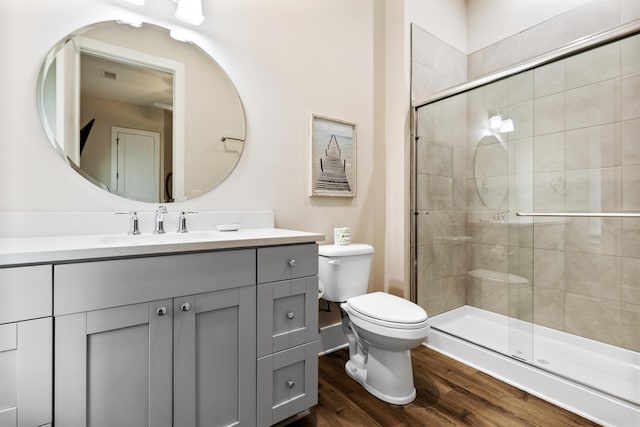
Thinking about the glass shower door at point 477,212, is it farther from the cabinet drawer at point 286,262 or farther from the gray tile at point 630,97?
the cabinet drawer at point 286,262

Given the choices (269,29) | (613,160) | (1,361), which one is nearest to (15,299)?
(1,361)

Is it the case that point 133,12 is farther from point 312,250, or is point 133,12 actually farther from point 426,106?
point 426,106

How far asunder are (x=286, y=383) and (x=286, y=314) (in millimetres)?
297

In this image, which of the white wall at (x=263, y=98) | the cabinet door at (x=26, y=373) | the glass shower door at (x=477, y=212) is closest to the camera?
the cabinet door at (x=26, y=373)

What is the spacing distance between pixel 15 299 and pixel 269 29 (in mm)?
1709

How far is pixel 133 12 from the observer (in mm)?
1366

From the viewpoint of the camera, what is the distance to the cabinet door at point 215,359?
1016 mm

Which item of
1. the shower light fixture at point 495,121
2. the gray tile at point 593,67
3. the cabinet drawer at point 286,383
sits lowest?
the cabinet drawer at point 286,383

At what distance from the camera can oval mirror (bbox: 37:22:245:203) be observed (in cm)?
125

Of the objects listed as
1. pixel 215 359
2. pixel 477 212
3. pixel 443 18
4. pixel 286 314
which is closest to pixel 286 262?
pixel 286 314

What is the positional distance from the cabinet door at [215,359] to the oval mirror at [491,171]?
2.06m

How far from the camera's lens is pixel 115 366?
90cm

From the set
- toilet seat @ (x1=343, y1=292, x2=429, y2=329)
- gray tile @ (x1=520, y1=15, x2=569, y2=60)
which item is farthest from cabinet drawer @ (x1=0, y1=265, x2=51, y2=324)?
gray tile @ (x1=520, y1=15, x2=569, y2=60)

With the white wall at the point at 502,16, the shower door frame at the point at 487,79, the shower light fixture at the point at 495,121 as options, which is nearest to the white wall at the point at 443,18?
the white wall at the point at 502,16
